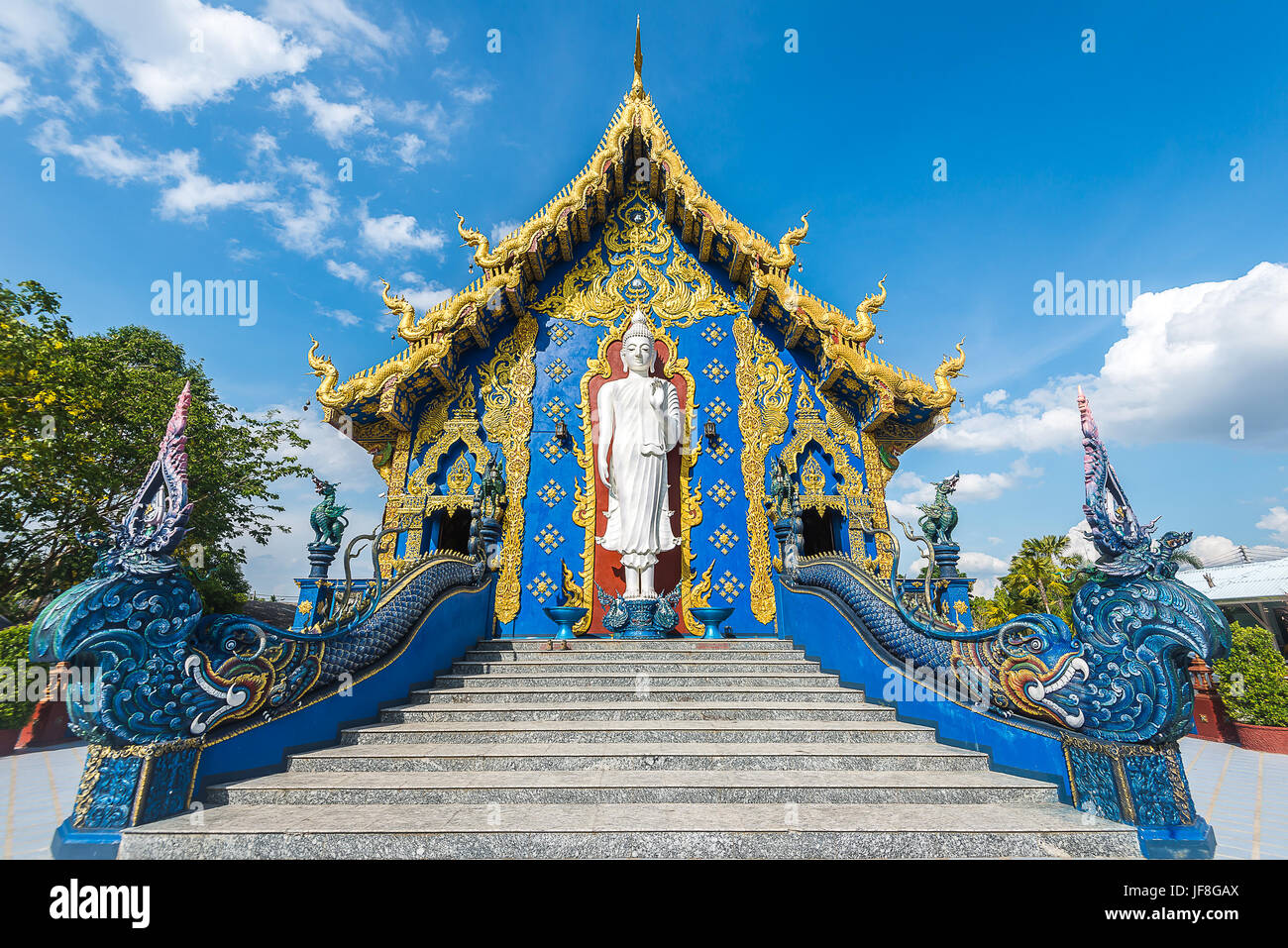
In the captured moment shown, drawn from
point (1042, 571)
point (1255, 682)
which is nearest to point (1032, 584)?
point (1042, 571)

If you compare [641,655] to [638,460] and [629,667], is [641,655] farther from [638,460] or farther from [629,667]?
[638,460]

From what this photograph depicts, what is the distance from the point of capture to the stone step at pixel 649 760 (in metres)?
4.37

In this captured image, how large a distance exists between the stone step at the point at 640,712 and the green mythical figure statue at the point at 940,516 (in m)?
2.94

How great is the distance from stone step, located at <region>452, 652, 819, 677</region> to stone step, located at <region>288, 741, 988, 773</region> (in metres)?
1.90

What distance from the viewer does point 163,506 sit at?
13.1 ft

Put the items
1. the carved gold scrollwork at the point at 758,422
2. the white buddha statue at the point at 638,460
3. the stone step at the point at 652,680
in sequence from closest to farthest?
the stone step at the point at 652,680
the white buddha statue at the point at 638,460
the carved gold scrollwork at the point at 758,422

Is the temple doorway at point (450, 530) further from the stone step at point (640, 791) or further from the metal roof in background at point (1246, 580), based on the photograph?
the metal roof in background at point (1246, 580)

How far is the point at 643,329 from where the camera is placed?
9430 millimetres

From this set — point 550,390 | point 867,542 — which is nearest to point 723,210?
point 550,390

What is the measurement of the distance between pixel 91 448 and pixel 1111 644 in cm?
1817

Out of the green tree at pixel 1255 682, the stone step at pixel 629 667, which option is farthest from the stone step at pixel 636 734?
the green tree at pixel 1255 682

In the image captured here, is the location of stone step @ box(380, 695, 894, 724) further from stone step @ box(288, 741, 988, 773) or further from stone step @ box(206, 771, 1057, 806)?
stone step @ box(206, 771, 1057, 806)
